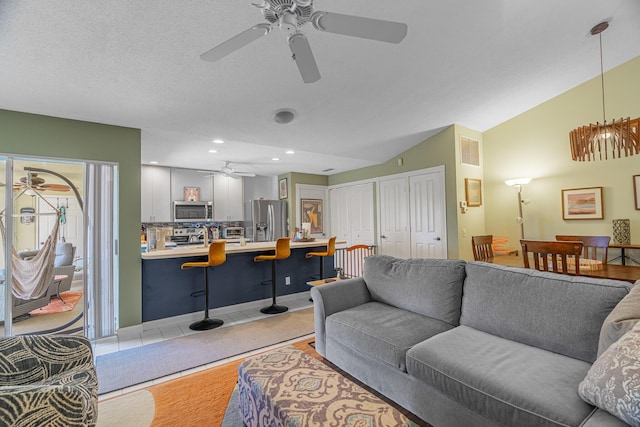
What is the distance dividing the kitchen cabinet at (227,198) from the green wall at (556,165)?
16.5 feet

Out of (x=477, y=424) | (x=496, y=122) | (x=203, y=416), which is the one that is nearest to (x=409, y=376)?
(x=477, y=424)

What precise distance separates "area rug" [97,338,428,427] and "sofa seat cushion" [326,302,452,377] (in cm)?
43

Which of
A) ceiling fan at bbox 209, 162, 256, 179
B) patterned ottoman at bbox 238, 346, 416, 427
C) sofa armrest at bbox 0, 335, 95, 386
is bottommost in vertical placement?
patterned ottoman at bbox 238, 346, 416, 427

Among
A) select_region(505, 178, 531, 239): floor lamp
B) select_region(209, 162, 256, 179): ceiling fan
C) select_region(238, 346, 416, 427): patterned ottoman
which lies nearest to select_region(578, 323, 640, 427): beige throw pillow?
select_region(238, 346, 416, 427): patterned ottoman

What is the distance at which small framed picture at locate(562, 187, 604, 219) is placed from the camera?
4066mm

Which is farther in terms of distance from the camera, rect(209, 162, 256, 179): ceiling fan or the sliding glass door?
rect(209, 162, 256, 179): ceiling fan

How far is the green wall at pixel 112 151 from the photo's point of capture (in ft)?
9.16

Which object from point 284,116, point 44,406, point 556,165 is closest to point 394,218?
point 556,165

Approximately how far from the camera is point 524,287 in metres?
1.81

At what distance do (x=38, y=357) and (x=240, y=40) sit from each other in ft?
6.75

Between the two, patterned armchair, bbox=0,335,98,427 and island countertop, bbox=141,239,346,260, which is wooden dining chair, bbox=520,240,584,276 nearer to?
island countertop, bbox=141,239,346,260

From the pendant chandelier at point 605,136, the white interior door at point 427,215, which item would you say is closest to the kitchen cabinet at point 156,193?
the white interior door at point 427,215

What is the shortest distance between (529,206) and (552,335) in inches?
154

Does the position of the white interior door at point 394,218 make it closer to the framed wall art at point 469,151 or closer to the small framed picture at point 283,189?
the framed wall art at point 469,151
